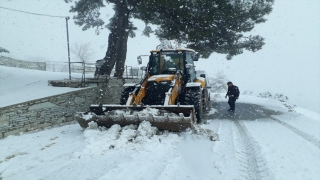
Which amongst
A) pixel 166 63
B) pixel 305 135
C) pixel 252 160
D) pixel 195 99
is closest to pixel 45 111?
pixel 166 63

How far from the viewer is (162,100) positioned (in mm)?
7125

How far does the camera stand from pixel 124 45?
555 inches

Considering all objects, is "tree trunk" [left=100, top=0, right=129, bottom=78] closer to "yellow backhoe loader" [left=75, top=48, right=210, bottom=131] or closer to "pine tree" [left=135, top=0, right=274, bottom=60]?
"pine tree" [left=135, top=0, right=274, bottom=60]

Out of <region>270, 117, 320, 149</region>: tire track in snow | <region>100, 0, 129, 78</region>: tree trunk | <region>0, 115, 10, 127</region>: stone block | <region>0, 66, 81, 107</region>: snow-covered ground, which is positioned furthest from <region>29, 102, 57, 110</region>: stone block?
<region>270, 117, 320, 149</region>: tire track in snow

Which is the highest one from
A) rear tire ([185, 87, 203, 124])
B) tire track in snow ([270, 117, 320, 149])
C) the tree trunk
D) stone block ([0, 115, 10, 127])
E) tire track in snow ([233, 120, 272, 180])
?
the tree trunk

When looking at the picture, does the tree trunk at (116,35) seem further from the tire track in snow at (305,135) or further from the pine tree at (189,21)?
the tire track in snow at (305,135)

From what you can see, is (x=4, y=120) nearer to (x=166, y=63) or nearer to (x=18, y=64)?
(x=166, y=63)

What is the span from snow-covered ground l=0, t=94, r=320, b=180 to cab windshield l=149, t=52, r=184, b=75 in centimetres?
291

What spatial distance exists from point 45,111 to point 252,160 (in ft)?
18.2

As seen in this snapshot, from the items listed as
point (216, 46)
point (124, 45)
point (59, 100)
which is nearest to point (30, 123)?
point (59, 100)

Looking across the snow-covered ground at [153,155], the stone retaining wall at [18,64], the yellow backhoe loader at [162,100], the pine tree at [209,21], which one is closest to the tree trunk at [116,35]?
the pine tree at [209,21]

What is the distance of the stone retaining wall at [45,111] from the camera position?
5910 mm

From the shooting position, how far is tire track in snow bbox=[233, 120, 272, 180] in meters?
3.83

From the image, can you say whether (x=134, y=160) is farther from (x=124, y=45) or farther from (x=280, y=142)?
(x=124, y=45)
